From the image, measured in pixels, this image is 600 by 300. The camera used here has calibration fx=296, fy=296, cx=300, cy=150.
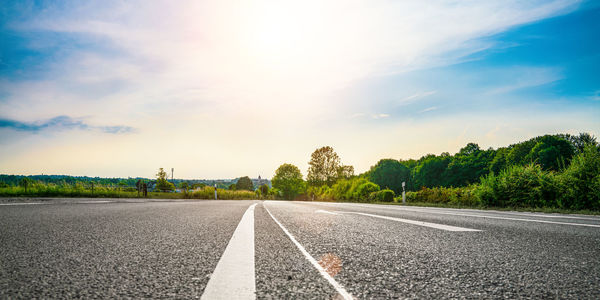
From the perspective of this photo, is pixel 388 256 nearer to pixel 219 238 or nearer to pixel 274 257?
pixel 274 257

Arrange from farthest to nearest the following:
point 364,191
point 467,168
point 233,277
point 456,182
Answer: point 456,182 < point 467,168 < point 364,191 < point 233,277

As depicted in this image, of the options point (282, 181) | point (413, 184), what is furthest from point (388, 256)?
point (282, 181)

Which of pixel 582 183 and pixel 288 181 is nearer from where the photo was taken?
pixel 582 183

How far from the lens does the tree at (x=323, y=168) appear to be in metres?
64.0

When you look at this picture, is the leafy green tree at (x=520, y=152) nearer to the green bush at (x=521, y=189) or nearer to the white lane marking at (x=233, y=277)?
the green bush at (x=521, y=189)

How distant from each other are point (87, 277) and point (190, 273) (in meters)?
0.57

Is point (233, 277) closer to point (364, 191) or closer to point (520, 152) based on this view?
point (364, 191)

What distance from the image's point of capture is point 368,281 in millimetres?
1723

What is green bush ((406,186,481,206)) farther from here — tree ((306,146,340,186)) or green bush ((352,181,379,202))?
tree ((306,146,340,186))

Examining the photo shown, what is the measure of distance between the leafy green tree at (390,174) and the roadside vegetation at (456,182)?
24cm

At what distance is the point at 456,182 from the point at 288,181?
43317 millimetres

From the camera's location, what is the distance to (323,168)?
65.1 meters

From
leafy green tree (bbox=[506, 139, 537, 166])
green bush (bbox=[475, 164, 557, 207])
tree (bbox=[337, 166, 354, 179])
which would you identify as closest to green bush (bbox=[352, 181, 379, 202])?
green bush (bbox=[475, 164, 557, 207])

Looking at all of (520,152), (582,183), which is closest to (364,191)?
(582,183)
